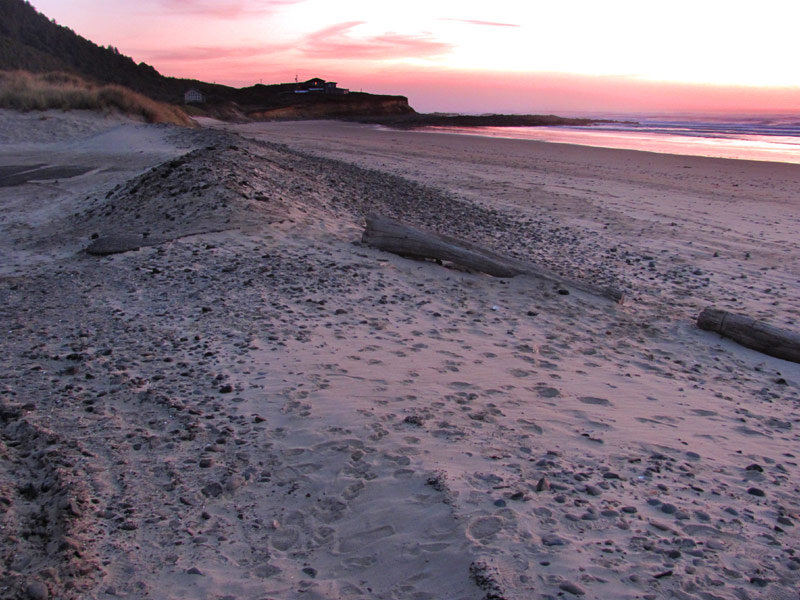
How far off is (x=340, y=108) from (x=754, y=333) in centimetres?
7871

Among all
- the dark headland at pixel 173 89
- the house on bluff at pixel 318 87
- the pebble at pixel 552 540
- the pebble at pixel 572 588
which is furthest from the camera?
the house on bluff at pixel 318 87

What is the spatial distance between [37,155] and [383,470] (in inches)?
635

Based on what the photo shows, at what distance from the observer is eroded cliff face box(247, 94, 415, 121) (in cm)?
6975

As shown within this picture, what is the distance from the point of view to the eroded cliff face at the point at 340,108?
69.8 meters

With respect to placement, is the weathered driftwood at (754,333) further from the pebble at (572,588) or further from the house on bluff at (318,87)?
the house on bluff at (318,87)

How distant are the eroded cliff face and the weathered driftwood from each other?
214ft

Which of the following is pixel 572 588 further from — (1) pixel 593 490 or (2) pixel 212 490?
(2) pixel 212 490

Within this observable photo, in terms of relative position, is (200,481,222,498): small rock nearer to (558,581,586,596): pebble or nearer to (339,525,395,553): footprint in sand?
(339,525,395,553): footprint in sand

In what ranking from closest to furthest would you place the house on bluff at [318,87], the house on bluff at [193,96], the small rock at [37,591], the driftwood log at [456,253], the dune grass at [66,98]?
the small rock at [37,591]
the driftwood log at [456,253]
the dune grass at [66,98]
the house on bluff at [193,96]
the house on bluff at [318,87]

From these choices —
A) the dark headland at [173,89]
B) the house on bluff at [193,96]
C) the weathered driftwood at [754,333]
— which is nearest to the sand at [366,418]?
the weathered driftwood at [754,333]

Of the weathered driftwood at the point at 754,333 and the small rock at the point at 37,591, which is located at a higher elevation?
the weathered driftwood at the point at 754,333

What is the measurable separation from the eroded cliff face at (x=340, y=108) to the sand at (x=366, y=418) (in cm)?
6324

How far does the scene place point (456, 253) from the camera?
6539 millimetres

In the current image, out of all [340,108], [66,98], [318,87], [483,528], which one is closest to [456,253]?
[483,528]
